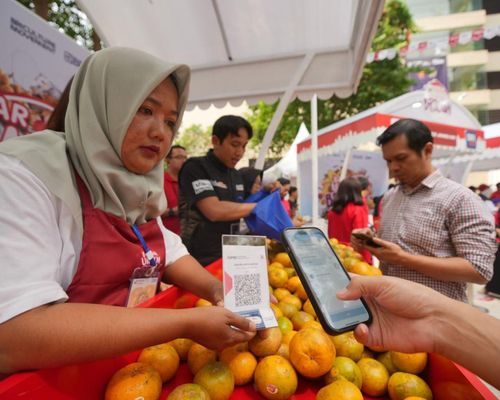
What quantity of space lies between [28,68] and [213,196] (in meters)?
1.61

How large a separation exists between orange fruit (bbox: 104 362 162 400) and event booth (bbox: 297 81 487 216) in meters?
7.43

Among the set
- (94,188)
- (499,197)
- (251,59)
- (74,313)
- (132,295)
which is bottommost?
(499,197)

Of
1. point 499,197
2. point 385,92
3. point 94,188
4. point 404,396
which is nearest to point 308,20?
point 94,188

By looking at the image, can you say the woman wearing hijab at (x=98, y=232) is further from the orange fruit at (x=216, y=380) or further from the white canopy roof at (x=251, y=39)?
the white canopy roof at (x=251, y=39)

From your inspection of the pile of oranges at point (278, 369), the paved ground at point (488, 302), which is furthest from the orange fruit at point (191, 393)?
the paved ground at point (488, 302)

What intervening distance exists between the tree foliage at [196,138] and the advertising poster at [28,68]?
35298 mm

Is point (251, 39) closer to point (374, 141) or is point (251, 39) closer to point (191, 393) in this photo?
point (191, 393)

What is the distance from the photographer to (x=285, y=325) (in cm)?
132

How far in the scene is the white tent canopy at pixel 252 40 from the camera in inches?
143

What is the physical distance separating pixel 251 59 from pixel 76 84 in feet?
12.9

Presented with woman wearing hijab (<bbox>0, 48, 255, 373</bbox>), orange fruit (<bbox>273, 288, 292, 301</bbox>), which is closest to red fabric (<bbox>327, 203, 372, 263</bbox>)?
orange fruit (<bbox>273, 288, 292, 301</bbox>)

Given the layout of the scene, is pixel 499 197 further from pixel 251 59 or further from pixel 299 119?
pixel 299 119

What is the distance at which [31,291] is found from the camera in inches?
27.8

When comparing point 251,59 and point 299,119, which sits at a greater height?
point 299,119
